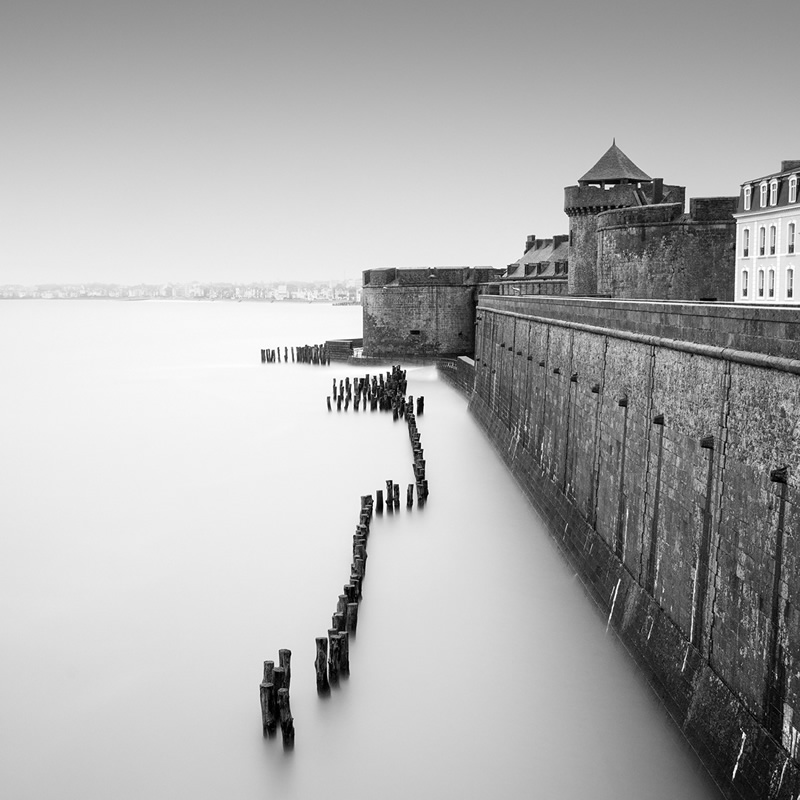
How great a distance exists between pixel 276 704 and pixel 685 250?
1714 cm

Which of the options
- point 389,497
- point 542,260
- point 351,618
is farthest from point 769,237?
point 351,618

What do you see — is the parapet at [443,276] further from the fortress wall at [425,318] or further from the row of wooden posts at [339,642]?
the row of wooden posts at [339,642]

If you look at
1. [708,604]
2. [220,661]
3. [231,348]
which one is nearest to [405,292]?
[231,348]

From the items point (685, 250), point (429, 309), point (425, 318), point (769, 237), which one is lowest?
point (425, 318)

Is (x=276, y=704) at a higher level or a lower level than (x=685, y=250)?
lower

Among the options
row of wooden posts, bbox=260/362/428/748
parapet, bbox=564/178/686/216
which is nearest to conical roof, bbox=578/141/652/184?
parapet, bbox=564/178/686/216

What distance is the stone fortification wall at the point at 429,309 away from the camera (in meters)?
45.4

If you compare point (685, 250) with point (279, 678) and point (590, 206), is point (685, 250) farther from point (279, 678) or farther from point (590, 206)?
point (279, 678)

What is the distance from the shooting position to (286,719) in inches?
356

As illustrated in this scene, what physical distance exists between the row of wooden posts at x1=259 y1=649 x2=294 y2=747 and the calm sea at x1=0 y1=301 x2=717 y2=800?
0.14 metres

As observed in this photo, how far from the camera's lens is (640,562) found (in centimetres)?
1005

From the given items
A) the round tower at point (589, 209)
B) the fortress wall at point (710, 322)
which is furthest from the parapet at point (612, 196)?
the fortress wall at point (710, 322)

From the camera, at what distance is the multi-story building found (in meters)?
27.2

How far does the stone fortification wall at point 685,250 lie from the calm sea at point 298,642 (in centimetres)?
588
